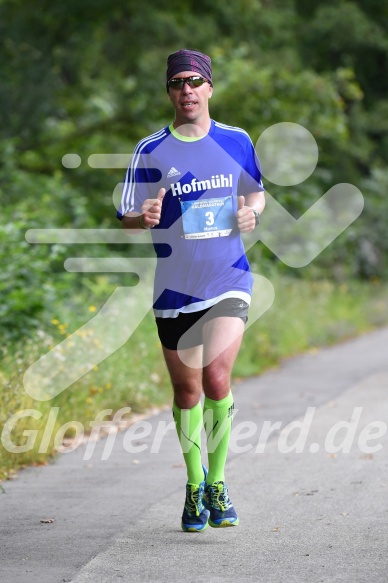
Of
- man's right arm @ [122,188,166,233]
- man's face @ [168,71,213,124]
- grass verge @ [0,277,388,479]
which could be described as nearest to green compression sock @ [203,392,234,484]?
man's right arm @ [122,188,166,233]

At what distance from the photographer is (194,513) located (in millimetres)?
6395

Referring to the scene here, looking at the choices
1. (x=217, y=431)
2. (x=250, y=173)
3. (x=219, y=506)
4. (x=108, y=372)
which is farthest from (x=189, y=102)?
(x=108, y=372)

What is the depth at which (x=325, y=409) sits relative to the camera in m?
11.5

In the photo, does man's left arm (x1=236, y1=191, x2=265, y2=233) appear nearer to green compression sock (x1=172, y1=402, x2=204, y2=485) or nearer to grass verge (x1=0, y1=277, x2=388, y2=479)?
green compression sock (x1=172, y1=402, x2=204, y2=485)

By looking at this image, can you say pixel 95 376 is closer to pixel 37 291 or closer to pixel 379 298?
pixel 37 291

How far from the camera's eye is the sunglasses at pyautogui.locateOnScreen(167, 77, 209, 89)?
6.29 meters

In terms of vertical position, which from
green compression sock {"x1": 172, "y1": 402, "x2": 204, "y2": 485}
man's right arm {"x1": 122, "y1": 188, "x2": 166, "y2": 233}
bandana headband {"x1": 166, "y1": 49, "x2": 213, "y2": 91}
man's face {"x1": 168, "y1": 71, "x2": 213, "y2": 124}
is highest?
bandana headband {"x1": 166, "y1": 49, "x2": 213, "y2": 91}

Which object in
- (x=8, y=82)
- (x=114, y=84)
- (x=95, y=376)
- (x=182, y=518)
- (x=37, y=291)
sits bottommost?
(x=182, y=518)

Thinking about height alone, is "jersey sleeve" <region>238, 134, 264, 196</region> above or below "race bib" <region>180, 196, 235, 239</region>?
above

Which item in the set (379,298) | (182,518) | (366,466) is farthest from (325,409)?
(379,298)

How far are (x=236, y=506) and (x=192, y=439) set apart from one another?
0.85 meters

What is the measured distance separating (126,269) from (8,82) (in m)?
5.63

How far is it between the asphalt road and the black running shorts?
0.96 meters

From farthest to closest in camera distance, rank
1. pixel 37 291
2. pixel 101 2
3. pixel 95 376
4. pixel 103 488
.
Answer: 1. pixel 101 2
2. pixel 37 291
3. pixel 95 376
4. pixel 103 488
